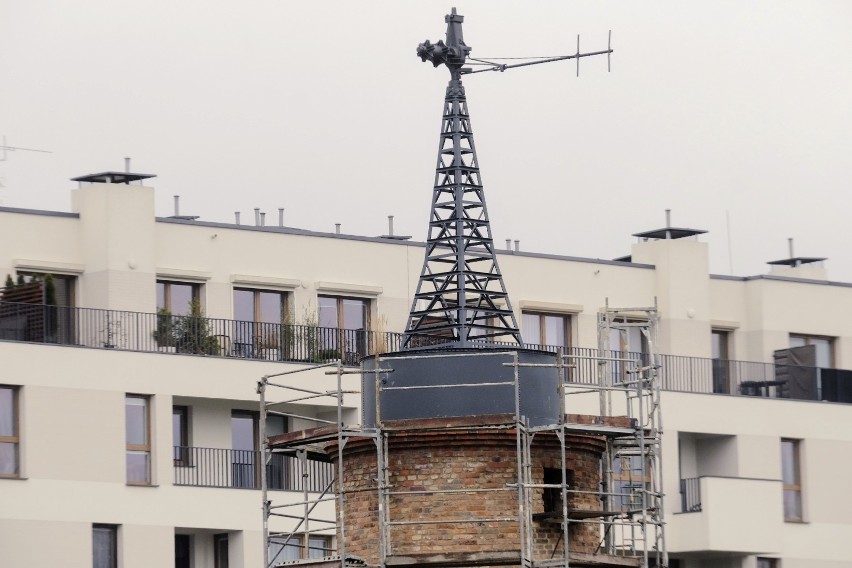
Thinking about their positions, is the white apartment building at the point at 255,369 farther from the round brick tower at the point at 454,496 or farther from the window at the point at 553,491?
the round brick tower at the point at 454,496

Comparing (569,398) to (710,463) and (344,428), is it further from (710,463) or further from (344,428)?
(344,428)

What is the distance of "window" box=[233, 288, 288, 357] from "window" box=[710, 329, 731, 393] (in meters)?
15.0

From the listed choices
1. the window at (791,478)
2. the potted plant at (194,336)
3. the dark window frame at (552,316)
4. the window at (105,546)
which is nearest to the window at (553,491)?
the window at (105,546)

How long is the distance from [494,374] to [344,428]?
210 centimetres

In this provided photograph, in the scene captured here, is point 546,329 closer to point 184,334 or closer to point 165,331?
point 184,334

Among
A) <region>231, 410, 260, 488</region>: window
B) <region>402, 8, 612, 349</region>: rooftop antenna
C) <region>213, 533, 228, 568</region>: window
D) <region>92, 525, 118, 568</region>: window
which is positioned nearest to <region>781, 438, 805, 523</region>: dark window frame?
<region>231, 410, 260, 488</region>: window

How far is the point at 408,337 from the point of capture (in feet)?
108

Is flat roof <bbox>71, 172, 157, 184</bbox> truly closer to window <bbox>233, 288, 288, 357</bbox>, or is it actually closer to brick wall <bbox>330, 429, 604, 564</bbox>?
window <bbox>233, 288, 288, 357</bbox>

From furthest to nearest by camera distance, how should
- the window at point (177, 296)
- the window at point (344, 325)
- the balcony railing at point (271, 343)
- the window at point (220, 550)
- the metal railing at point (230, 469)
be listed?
the window at point (344, 325) < the window at point (177, 296) < the window at point (220, 550) < the metal railing at point (230, 469) < the balcony railing at point (271, 343)

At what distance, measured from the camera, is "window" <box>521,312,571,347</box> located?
238ft

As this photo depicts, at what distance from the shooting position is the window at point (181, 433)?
213ft

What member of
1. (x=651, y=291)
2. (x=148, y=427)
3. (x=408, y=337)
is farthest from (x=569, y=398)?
(x=408, y=337)

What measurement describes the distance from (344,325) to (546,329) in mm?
7126

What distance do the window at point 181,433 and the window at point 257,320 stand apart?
222 centimetres
